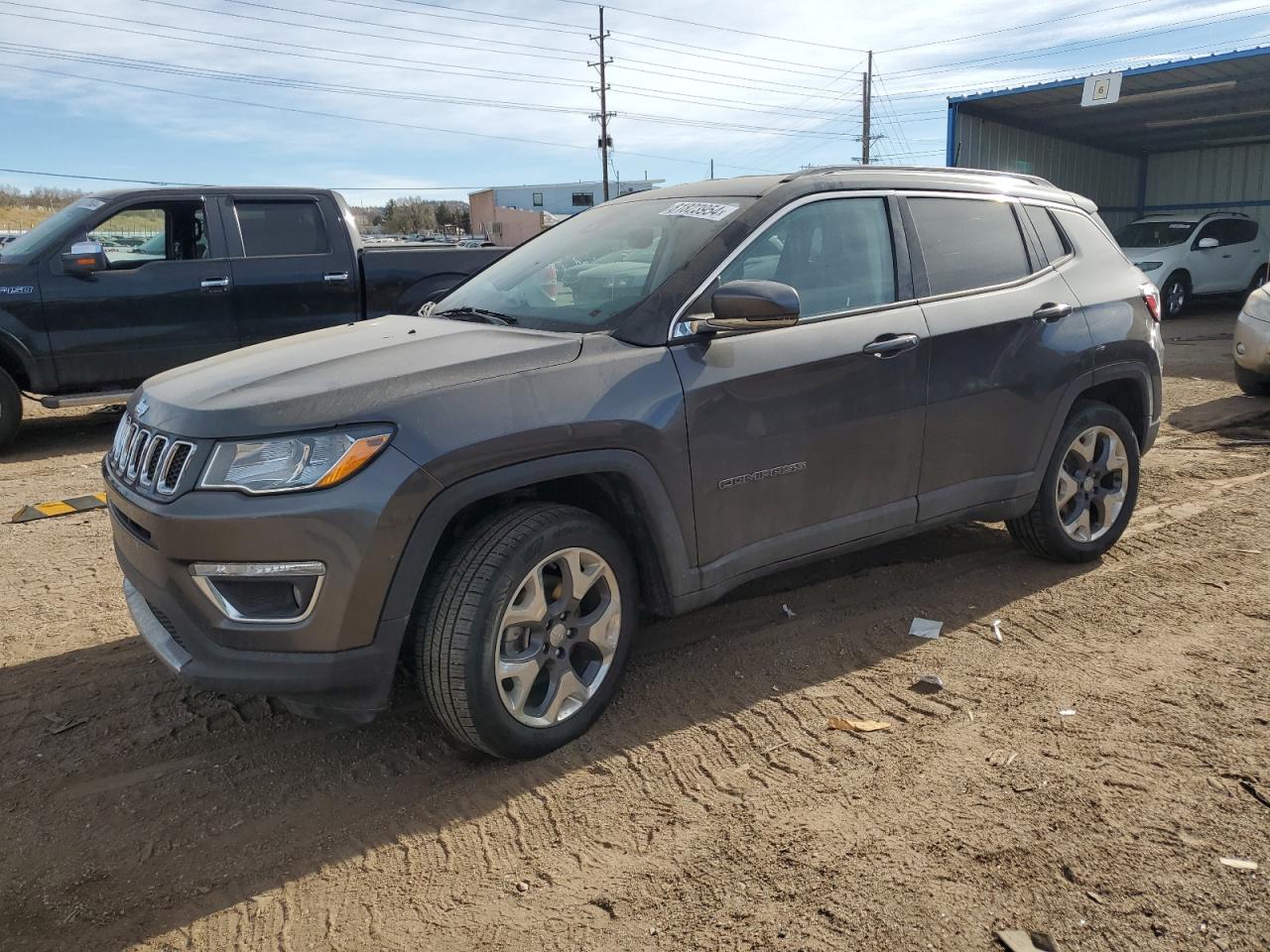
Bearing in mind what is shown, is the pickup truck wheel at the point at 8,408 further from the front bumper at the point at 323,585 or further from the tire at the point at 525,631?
the tire at the point at 525,631

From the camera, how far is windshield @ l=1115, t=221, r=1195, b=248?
56.5ft

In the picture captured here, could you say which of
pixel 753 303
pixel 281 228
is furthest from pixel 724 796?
pixel 281 228

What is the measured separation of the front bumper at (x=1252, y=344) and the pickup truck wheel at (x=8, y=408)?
33.6 ft

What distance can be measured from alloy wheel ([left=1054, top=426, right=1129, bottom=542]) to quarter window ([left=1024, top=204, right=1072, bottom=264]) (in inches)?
33.8

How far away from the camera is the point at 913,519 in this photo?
4.09 metres

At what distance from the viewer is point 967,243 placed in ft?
14.2

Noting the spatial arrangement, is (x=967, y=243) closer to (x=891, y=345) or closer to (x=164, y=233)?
(x=891, y=345)

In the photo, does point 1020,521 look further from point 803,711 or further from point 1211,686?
point 803,711

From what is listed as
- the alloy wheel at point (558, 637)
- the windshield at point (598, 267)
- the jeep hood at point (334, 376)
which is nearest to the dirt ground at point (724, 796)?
the alloy wheel at point (558, 637)

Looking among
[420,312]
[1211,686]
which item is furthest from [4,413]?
[1211,686]

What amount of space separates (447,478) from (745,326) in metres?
1.21

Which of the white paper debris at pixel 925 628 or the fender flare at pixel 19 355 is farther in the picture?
the fender flare at pixel 19 355

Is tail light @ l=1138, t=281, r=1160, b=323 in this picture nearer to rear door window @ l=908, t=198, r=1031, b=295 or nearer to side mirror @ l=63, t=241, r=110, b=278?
rear door window @ l=908, t=198, r=1031, b=295

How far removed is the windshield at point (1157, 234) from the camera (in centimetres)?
1723
